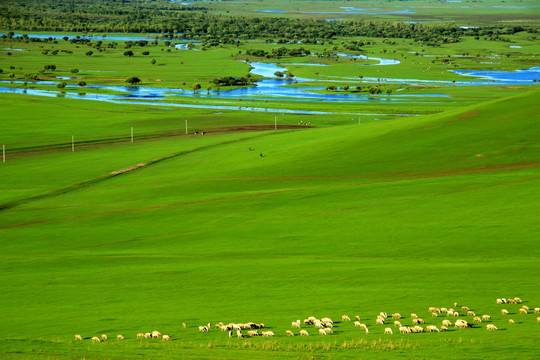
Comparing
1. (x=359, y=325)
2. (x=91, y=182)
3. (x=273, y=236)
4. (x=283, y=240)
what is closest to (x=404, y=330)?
(x=359, y=325)

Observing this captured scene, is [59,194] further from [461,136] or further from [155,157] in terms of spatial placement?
[461,136]

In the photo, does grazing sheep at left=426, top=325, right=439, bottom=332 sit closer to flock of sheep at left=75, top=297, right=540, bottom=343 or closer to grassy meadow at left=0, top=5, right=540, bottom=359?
flock of sheep at left=75, top=297, right=540, bottom=343

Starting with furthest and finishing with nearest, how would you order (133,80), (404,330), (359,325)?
(133,80), (359,325), (404,330)

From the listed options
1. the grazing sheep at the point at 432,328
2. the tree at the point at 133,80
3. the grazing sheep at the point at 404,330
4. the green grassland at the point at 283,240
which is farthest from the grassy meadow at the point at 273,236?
the tree at the point at 133,80

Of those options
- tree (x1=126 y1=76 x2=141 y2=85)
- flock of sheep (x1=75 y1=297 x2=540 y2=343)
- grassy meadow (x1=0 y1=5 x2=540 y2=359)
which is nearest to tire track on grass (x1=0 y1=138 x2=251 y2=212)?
grassy meadow (x1=0 y1=5 x2=540 y2=359)

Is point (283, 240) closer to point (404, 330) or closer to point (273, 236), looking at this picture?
point (273, 236)

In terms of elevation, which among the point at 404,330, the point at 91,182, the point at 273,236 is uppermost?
the point at 404,330

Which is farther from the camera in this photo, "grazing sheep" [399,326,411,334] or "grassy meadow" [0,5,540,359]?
"grassy meadow" [0,5,540,359]

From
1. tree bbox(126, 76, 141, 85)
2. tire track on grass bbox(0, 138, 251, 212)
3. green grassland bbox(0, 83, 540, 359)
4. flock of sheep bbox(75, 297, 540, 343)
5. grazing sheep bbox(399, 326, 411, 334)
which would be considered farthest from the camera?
tree bbox(126, 76, 141, 85)
